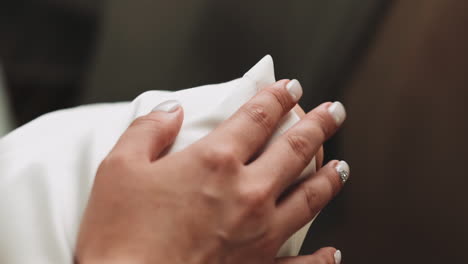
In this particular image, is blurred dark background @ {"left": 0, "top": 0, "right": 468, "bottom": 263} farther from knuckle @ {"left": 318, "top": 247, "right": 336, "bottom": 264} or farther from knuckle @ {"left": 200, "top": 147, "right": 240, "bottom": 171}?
knuckle @ {"left": 200, "top": 147, "right": 240, "bottom": 171}

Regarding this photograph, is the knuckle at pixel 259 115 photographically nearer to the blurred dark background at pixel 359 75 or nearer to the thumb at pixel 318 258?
the thumb at pixel 318 258

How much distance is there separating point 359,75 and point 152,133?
0.40m

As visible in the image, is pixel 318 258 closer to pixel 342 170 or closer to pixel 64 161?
pixel 342 170

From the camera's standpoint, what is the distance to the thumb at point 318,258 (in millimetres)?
418

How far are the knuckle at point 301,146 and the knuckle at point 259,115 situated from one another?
2 centimetres

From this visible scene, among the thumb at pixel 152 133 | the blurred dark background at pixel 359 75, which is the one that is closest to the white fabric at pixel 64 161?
the thumb at pixel 152 133

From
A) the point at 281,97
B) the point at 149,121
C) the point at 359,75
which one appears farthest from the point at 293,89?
the point at 359,75

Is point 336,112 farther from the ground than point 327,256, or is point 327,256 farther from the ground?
point 336,112

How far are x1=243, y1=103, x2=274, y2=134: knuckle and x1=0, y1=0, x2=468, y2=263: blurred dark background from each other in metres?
0.31

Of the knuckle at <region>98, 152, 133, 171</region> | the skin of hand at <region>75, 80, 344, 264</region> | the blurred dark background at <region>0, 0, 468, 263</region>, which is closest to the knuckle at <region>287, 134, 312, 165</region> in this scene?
the skin of hand at <region>75, 80, 344, 264</region>

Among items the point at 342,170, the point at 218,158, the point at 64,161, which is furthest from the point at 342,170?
the point at 64,161

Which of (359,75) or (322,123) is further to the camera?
(359,75)

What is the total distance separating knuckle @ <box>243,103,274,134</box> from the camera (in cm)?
39

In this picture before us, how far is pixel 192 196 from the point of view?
37cm
